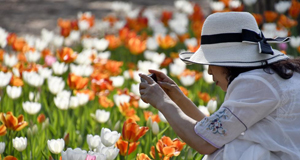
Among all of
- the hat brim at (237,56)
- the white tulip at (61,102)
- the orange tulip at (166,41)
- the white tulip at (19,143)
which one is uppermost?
the hat brim at (237,56)

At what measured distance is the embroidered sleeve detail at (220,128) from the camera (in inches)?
69.2

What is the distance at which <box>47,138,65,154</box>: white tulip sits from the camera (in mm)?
2006

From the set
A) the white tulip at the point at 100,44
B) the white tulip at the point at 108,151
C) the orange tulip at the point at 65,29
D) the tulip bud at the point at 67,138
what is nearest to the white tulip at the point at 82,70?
the white tulip at the point at 100,44

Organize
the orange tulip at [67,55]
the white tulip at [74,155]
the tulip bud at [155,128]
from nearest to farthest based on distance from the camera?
the white tulip at [74,155], the tulip bud at [155,128], the orange tulip at [67,55]

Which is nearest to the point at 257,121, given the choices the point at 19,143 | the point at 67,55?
the point at 19,143

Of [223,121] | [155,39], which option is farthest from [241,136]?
[155,39]

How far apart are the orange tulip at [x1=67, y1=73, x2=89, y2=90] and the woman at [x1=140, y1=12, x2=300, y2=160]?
0.88 metres

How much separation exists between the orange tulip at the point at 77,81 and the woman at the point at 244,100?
88 centimetres

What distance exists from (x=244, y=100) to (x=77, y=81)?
1258 millimetres

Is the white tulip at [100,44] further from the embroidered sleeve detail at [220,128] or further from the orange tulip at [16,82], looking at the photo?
the embroidered sleeve detail at [220,128]

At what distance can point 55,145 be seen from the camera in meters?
2.01

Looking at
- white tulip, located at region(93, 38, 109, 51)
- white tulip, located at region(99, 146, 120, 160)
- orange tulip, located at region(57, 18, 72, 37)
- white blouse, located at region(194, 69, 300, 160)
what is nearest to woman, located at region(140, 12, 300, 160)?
white blouse, located at region(194, 69, 300, 160)

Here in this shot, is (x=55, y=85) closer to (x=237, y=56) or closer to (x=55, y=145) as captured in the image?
(x=55, y=145)

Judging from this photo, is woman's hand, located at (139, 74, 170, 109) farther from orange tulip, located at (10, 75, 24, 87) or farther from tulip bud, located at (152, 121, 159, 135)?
orange tulip, located at (10, 75, 24, 87)
